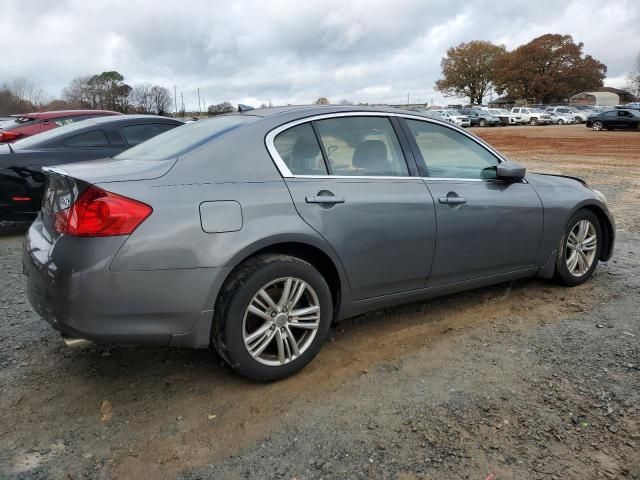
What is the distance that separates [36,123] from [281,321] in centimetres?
661

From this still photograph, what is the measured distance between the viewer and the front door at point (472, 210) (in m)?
3.70

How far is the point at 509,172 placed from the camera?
398 centimetres

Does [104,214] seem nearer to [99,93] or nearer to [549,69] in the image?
[99,93]

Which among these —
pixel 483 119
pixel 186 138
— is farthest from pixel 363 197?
pixel 483 119

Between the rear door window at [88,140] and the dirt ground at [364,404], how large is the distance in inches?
119

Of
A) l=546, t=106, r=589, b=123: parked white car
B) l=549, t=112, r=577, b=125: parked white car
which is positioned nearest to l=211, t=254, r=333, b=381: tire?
l=549, t=112, r=577, b=125: parked white car

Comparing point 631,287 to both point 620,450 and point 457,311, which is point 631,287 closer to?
point 457,311

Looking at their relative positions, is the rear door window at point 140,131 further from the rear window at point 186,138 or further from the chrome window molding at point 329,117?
the chrome window molding at point 329,117

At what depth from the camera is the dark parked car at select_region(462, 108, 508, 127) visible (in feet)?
162

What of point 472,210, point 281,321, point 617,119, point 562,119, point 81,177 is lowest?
point 281,321

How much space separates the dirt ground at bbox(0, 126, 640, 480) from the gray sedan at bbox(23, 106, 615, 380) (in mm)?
288

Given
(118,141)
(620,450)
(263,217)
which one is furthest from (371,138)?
(118,141)

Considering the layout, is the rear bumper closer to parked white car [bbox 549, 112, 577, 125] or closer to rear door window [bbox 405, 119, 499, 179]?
rear door window [bbox 405, 119, 499, 179]

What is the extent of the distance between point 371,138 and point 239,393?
1807 millimetres
